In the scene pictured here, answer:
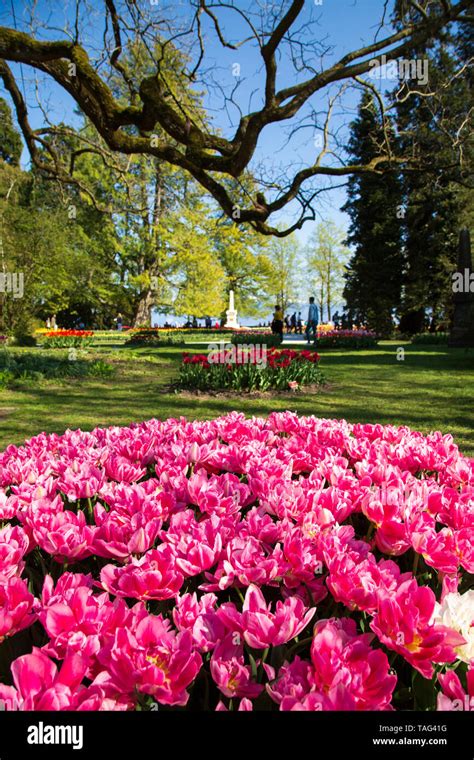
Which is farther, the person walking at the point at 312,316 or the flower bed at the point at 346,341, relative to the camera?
the flower bed at the point at 346,341

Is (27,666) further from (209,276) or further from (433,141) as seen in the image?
(209,276)

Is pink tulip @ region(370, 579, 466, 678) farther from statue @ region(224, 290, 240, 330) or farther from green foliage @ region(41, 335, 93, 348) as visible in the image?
statue @ region(224, 290, 240, 330)

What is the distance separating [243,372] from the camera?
31.3 feet

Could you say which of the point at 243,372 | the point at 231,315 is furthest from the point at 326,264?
the point at 243,372

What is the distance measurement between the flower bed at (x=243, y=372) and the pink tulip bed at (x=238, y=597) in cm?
750

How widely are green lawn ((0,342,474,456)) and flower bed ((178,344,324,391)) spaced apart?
531 millimetres

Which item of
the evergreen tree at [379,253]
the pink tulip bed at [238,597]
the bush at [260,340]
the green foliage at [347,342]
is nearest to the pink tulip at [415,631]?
the pink tulip bed at [238,597]

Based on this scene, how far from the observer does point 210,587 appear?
119 cm

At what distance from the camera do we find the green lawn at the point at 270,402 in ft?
22.6

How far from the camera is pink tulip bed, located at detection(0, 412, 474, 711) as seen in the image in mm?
902

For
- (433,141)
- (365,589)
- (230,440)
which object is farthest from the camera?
(433,141)

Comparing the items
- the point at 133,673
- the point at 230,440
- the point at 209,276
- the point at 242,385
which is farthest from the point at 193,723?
the point at 209,276

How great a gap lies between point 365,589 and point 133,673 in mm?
497

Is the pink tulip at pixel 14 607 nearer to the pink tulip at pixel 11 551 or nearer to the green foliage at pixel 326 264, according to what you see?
the pink tulip at pixel 11 551
